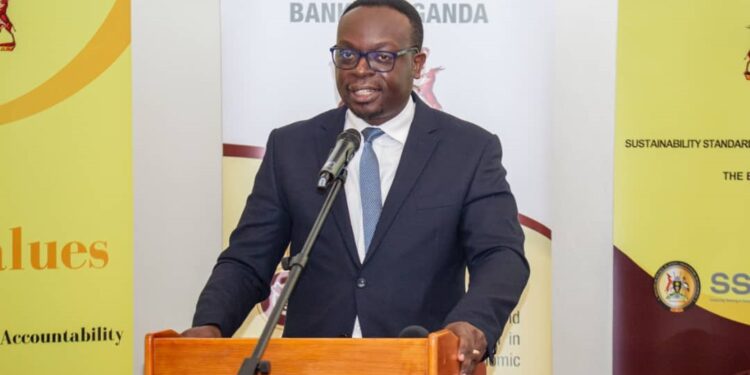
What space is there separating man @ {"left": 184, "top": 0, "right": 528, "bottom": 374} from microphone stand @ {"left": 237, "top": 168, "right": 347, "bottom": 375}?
64cm

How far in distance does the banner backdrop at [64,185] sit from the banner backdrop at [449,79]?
663 mm

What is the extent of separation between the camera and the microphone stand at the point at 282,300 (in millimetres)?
2061

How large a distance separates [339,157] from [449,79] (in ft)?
6.91

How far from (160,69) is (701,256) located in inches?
112

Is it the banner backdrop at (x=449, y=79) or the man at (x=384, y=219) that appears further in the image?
the banner backdrop at (x=449, y=79)

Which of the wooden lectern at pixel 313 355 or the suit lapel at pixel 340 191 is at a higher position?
the suit lapel at pixel 340 191

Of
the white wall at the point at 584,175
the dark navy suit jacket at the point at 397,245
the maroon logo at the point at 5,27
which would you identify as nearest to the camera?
the dark navy suit jacket at the point at 397,245

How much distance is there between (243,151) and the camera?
4.49m

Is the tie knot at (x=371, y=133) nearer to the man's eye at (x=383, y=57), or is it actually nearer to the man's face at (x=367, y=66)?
the man's face at (x=367, y=66)

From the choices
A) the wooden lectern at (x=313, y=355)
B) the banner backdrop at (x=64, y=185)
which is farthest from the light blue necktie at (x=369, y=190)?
the banner backdrop at (x=64, y=185)

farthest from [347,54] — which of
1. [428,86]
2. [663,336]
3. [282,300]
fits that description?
[663,336]

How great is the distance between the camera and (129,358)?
16.0ft

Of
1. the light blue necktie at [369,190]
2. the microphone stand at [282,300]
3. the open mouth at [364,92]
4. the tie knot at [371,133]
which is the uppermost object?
the open mouth at [364,92]

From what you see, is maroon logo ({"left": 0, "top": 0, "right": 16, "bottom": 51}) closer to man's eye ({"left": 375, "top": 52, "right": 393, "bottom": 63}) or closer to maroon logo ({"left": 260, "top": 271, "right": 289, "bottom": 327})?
maroon logo ({"left": 260, "top": 271, "right": 289, "bottom": 327})
